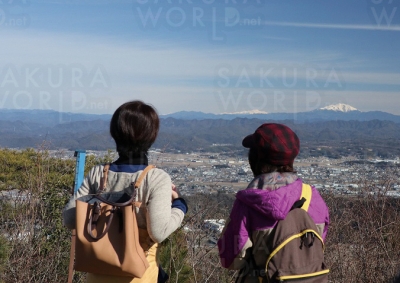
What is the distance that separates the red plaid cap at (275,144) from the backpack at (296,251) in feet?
0.71

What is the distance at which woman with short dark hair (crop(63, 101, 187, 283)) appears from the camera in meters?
2.31

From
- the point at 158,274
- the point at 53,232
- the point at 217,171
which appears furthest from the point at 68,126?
the point at 158,274

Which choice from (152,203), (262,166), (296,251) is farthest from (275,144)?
(152,203)

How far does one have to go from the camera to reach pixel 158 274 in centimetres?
255

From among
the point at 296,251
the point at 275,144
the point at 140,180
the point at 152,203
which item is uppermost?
the point at 275,144

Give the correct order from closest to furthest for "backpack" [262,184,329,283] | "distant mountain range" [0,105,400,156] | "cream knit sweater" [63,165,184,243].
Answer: "backpack" [262,184,329,283], "cream knit sweater" [63,165,184,243], "distant mountain range" [0,105,400,156]

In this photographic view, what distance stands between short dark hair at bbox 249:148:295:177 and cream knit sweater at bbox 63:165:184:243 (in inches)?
16.7

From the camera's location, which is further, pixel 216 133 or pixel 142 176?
pixel 216 133

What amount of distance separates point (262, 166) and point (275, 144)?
0.13 m

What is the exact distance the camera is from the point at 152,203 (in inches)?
90.7

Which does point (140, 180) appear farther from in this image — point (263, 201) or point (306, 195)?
point (306, 195)

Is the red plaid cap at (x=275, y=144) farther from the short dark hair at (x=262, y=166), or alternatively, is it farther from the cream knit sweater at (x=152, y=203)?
the cream knit sweater at (x=152, y=203)

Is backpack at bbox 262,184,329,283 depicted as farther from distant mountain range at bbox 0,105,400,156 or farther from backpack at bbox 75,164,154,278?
distant mountain range at bbox 0,105,400,156

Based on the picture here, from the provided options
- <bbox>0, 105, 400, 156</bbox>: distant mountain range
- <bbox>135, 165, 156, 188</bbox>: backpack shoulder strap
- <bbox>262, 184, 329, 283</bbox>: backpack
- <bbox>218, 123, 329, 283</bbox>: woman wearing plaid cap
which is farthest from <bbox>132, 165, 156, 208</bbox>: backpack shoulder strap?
<bbox>0, 105, 400, 156</bbox>: distant mountain range
